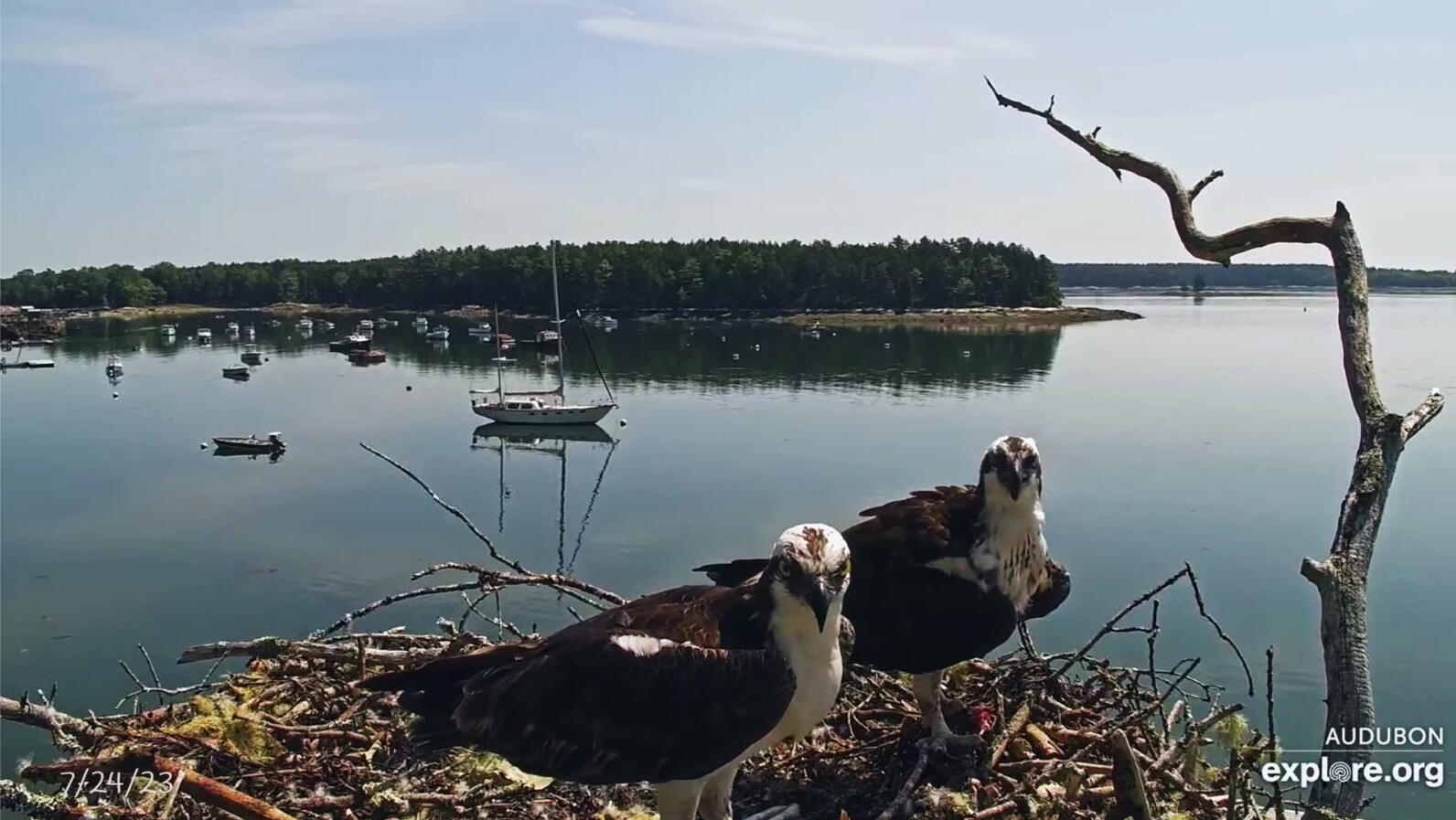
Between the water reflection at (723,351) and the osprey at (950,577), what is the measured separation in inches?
2497

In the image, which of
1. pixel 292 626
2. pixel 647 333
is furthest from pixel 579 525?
pixel 647 333

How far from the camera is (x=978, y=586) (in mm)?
6117

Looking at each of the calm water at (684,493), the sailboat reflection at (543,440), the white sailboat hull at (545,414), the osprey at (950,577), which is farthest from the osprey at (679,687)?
the white sailboat hull at (545,414)

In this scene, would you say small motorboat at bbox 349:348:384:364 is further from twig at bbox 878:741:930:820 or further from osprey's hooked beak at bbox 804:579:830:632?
osprey's hooked beak at bbox 804:579:830:632

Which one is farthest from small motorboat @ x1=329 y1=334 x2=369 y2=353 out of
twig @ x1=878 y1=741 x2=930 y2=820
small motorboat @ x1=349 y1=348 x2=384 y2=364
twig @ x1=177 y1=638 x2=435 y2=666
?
twig @ x1=878 y1=741 x2=930 y2=820

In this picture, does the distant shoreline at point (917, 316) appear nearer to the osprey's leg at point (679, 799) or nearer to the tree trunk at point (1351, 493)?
the osprey's leg at point (679, 799)

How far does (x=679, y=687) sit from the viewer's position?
4637mm

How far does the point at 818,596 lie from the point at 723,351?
93807 mm

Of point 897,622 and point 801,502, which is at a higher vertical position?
point 897,622

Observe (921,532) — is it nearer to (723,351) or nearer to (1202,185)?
(1202,185)

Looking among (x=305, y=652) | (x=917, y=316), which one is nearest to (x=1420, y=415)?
(x=305, y=652)

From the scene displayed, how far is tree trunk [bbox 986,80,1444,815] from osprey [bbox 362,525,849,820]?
73.7 inches

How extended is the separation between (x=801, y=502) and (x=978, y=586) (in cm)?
2884

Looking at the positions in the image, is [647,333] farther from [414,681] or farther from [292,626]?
[414,681]
